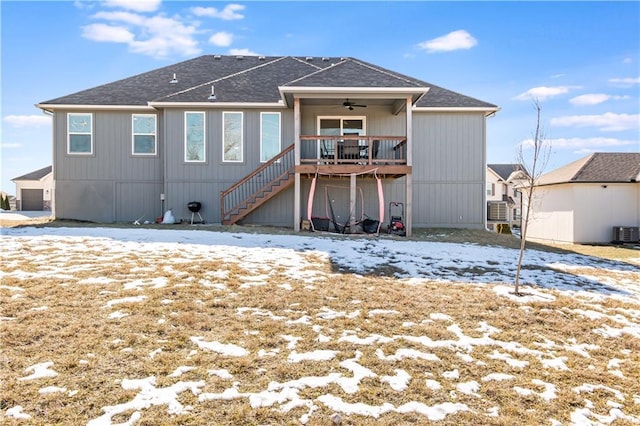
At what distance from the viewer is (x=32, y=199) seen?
94.9ft

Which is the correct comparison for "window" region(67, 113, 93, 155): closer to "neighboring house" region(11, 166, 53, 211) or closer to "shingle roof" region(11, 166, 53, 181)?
"neighboring house" region(11, 166, 53, 211)

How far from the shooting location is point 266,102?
41.6 feet

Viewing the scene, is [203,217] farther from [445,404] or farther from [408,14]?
[445,404]

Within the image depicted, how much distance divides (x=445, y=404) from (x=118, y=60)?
50.6ft

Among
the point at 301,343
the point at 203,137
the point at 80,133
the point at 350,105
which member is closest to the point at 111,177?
the point at 80,133

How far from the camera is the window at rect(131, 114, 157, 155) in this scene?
13445 mm

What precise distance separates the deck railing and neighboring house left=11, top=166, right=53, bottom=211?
2584 cm

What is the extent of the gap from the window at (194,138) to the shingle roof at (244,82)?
0.59 meters

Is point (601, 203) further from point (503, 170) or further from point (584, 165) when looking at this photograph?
point (503, 170)

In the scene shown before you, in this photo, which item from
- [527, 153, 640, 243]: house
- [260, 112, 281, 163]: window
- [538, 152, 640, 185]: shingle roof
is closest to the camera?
[260, 112, 281, 163]: window

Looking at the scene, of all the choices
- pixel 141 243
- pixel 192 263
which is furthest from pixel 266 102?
pixel 192 263

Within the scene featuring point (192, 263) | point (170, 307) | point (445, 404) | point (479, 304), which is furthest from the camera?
point (192, 263)

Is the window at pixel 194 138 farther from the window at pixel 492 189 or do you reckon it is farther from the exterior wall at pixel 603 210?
the window at pixel 492 189

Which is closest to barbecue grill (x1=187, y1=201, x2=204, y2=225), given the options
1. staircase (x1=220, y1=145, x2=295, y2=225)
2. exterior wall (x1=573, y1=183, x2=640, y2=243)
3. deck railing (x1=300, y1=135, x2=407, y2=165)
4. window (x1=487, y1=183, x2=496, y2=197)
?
staircase (x1=220, y1=145, x2=295, y2=225)
